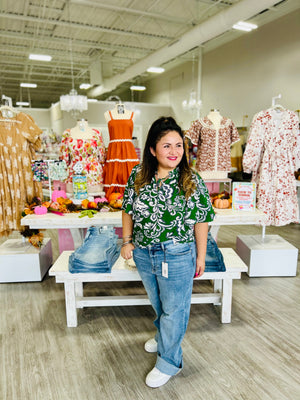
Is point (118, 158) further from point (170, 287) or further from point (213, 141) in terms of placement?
point (170, 287)

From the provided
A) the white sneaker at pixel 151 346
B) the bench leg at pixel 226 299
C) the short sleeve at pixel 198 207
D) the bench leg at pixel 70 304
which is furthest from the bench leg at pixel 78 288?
the short sleeve at pixel 198 207

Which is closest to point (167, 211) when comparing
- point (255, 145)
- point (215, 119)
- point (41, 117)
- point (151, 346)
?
point (151, 346)

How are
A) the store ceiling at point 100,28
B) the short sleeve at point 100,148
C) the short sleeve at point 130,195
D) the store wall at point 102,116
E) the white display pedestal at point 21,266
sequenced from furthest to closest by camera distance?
the store wall at point 102,116 < the store ceiling at point 100,28 < the short sleeve at point 100,148 < the white display pedestal at point 21,266 < the short sleeve at point 130,195

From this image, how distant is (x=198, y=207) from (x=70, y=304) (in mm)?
1406

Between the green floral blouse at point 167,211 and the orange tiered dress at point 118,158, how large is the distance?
84.9 inches

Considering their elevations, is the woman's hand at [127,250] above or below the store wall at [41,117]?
below

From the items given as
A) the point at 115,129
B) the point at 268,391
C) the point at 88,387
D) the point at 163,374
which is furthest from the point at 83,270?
the point at 115,129

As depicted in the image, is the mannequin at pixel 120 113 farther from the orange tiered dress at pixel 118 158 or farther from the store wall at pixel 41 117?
the store wall at pixel 41 117

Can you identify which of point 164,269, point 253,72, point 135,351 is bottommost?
point 135,351

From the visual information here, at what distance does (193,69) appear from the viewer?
10.5m

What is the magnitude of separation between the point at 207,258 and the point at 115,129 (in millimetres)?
2161

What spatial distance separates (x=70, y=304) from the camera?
7.88 ft

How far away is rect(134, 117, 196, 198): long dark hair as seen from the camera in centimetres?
161

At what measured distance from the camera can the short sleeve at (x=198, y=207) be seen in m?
1.62
